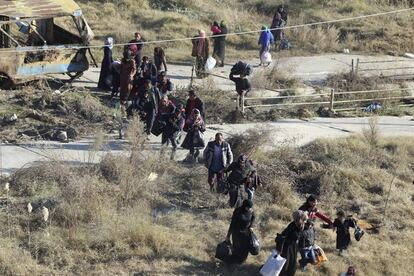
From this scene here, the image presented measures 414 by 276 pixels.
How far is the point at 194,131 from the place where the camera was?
13.6 metres

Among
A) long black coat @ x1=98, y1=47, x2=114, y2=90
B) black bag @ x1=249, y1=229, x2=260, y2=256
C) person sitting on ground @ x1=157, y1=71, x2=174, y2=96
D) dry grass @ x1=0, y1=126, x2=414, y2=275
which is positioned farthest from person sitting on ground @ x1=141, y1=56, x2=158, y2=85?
black bag @ x1=249, y1=229, x2=260, y2=256

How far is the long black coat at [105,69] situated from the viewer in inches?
683

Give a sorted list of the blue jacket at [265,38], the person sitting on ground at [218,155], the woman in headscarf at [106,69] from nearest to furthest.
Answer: the person sitting on ground at [218,155] → the woman in headscarf at [106,69] → the blue jacket at [265,38]

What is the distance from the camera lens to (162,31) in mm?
24250

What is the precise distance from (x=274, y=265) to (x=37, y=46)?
8708mm

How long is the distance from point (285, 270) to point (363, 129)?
21.9 ft

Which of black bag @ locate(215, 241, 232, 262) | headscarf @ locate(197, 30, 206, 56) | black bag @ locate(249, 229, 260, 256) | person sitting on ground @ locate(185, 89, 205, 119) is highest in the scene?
headscarf @ locate(197, 30, 206, 56)

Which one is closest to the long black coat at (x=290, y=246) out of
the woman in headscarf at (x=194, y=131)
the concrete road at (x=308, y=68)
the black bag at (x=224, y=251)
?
the black bag at (x=224, y=251)

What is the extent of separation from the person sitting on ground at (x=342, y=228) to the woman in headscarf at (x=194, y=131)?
316 centimetres

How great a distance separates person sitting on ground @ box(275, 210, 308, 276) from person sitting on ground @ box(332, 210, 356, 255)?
1.13m

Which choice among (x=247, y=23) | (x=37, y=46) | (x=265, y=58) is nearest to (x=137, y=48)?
(x=37, y=46)

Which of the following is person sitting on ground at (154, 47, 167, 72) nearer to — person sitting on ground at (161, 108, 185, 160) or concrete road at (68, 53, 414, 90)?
concrete road at (68, 53, 414, 90)

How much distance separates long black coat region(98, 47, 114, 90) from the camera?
17.4 meters

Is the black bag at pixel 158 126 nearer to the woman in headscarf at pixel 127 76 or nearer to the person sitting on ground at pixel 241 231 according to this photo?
the woman in headscarf at pixel 127 76
